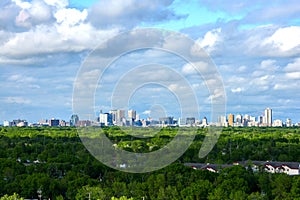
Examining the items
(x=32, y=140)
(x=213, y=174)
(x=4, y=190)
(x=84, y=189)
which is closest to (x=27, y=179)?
(x=4, y=190)

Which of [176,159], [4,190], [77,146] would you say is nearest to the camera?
[4,190]

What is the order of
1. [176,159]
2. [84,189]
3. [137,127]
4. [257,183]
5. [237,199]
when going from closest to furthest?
[237,199], [84,189], [257,183], [176,159], [137,127]

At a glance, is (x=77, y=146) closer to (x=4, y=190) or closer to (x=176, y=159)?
(x=176, y=159)

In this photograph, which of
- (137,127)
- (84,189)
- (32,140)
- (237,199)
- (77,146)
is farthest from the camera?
(32,140)

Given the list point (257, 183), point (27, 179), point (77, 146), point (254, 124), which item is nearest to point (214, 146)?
point (77, 146)

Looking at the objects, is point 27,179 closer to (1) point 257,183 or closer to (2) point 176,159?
(1) point 257,183

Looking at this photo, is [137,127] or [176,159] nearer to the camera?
[176,159]

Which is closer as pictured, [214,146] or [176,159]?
[176,159]

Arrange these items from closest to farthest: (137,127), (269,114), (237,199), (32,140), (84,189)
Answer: (237,199) < (84,189) < (137,127) < (32,140) < (269,114)

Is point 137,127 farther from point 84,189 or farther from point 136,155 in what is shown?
point 84,189
